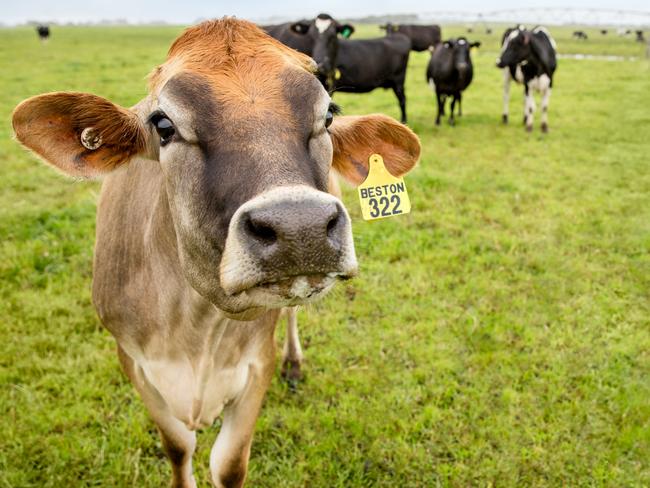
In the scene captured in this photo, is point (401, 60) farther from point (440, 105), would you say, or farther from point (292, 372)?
point (292, 372)

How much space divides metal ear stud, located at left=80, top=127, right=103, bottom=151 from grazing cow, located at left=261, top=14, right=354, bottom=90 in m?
9.04

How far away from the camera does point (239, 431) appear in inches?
105

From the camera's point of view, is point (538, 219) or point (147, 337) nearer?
point (147, 337)

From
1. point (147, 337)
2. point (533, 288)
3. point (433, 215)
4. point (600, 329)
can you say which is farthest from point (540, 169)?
point (147, 337)

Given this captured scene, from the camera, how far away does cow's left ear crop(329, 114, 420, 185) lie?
8.08 ft

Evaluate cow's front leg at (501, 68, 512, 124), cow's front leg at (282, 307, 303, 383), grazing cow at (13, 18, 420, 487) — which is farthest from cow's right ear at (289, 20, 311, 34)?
grazing cow at (13, 18, 420, 487)

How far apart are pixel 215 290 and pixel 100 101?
2.60ft

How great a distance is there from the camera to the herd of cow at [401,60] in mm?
11031

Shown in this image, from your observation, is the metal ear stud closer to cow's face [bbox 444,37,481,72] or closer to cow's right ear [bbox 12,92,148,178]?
cow's right ear [bbox 12,92,148,178]

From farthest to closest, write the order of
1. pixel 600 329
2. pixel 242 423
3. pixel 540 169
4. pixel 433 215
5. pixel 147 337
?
pixel 540 169 < pixel 433 215 < pixel 600 329 < pixel 242 423 < pixel 147 337

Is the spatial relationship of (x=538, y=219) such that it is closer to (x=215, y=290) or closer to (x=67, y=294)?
(x=67, y=294)

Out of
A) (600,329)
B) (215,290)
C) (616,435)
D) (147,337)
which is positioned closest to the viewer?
(215,290)

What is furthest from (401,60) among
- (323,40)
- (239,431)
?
(239,431)

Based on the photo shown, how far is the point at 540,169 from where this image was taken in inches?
346
